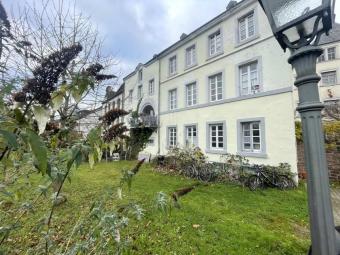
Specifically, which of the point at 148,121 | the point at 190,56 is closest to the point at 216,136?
the point at 190,56

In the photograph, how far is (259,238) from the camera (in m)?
4.12

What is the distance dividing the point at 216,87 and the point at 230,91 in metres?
1.27

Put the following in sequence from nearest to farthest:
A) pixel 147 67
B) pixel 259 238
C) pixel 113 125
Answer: pixel 113 125, pixel 259 238, pixel 147 67

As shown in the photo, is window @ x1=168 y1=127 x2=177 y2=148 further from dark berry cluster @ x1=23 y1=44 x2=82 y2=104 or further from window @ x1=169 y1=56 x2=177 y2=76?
dark berry cluster @ x1=23 y1=44 x2=82 y2=104

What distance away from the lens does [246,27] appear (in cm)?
1145

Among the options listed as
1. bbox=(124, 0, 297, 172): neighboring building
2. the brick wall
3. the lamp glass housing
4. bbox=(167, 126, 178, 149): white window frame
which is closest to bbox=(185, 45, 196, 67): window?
bbox=(124, 0, 297, 172): neighboring building

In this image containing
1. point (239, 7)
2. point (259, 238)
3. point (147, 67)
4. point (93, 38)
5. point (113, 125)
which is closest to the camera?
point (113, 125)

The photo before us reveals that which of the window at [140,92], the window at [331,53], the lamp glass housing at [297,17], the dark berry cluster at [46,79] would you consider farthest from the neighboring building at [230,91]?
the window at [331,53]

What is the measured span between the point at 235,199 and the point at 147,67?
Result: 15651mm

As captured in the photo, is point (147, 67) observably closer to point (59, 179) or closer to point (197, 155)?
point (197, 155)

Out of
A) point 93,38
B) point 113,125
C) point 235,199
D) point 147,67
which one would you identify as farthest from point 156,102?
point 113,125

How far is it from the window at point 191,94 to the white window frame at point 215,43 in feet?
7.77

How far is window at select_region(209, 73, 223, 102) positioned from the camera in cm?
1259

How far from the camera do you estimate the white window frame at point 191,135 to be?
13962 mm
